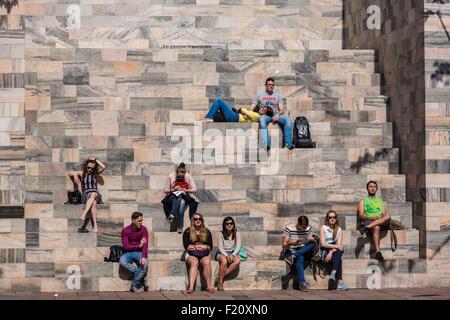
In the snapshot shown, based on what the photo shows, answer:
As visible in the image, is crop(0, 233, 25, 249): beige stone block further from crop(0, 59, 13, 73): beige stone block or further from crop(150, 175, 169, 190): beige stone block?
crop(0, 59, 13, 73): beige stone block

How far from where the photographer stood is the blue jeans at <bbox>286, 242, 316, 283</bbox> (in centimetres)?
2344

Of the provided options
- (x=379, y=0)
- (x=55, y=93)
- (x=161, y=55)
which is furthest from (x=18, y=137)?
(x=379, y=0)

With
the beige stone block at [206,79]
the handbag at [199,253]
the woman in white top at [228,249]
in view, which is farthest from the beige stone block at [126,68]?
the handbag at [199,253]

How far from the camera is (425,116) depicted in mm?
25422

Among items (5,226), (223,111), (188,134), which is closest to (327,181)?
(223,111)

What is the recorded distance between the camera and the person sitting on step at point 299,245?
924 inches

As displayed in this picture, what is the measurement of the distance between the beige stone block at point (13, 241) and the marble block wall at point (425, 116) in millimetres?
8067

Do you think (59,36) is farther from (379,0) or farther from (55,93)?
(379,0)

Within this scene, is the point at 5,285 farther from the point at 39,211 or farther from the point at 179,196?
the point at 179,196

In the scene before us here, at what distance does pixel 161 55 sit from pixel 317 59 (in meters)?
3.70

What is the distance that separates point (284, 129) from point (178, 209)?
335 centimetres

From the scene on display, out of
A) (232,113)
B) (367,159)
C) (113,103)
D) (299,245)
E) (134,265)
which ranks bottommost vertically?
(134,265)

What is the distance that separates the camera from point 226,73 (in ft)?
92.9

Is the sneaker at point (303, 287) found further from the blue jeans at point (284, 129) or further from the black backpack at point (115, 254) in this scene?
the blue jeans at point (284, 129)
